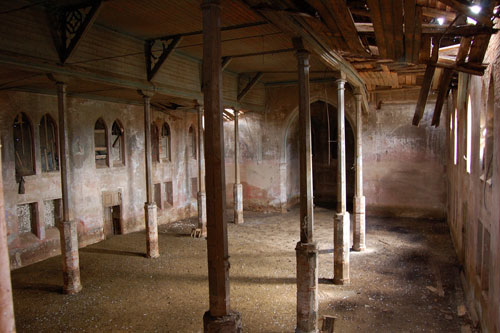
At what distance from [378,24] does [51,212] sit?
11.3 m

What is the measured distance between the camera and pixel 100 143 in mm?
14516

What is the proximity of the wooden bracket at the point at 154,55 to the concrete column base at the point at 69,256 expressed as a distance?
467 centimetres

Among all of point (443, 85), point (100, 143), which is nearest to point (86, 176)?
point (100, 143)

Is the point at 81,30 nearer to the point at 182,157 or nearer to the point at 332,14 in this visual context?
the point at 332,14

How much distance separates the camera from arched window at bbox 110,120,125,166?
48.2ft

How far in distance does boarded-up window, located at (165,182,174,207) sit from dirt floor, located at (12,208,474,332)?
3.53 m

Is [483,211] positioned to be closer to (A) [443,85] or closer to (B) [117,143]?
(A) [443,85]

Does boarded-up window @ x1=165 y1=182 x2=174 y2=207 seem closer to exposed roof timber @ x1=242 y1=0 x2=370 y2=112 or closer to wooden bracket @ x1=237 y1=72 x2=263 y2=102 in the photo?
wooden bracket @ x1=237 y1=72 x2=263 y2=102

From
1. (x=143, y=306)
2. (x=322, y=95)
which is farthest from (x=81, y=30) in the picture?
(x=322, y=95)

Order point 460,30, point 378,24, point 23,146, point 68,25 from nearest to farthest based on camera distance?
point 378,24
point 460,30
point 68,25
point 23,146

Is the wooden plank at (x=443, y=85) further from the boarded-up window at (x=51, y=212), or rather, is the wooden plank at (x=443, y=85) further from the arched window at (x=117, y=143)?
the boarded-up window at (x=51, y=212)

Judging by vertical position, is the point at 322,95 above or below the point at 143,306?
above

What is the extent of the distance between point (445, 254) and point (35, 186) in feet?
42.0

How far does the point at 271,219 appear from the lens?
1731cm
